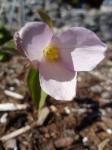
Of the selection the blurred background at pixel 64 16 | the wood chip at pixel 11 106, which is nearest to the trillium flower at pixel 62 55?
the wood chip at pixel 11 106

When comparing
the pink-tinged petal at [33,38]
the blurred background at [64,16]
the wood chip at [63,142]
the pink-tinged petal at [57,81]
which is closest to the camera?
the pink-tinged petal at [33,38]

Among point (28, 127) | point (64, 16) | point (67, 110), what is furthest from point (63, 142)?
point (64, 16)

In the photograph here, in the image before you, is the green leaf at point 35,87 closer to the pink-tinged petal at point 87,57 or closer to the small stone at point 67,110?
the pink-tinged petal at point 87,57

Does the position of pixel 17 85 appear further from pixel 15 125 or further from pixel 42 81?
pixel 42 81

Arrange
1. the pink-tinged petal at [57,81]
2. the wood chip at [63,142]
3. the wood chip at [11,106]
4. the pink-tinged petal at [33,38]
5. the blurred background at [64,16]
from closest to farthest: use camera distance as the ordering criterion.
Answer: the pink-tinged petal at [33,38] < the pink-tinged petal at [57,81] < the wood chip at [63,142] < the wood chip at [11,106] < the blurred background at [64,16]

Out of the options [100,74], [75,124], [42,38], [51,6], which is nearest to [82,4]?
[51,6]
